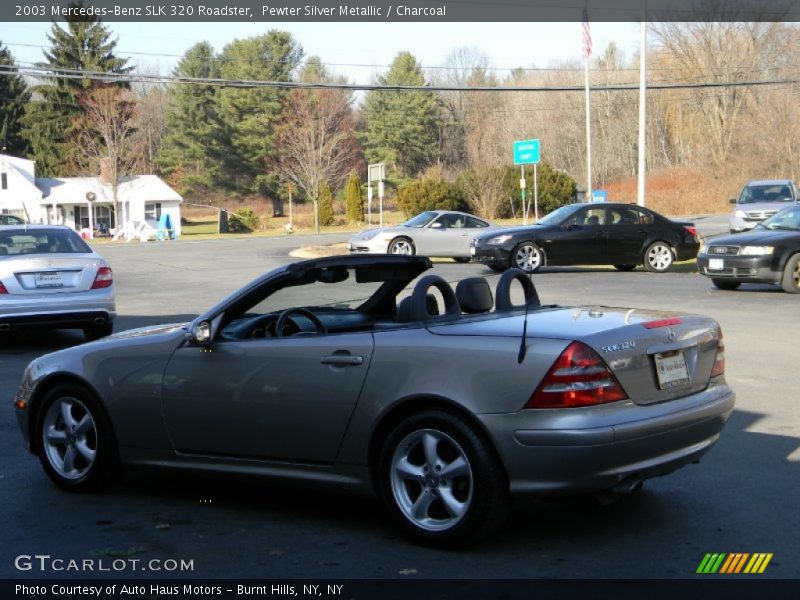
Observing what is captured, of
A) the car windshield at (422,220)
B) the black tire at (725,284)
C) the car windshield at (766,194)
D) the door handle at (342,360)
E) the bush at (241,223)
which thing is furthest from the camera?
the bush at (241,223)

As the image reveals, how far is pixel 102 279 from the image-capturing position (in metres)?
13.4

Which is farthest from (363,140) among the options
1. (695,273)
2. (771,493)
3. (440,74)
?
(771,493)

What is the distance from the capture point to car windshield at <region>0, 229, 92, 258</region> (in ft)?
43.4

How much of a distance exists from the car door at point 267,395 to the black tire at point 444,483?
1.17 feet

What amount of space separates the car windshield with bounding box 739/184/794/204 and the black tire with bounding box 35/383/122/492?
3103 cm

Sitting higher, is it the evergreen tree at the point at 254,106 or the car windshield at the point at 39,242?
the evergreen tree at the point at 254,106

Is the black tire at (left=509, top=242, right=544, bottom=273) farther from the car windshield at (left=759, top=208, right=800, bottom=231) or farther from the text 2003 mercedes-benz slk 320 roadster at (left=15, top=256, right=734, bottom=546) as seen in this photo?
the text 2003 mercedes-benz slk 320 roadster at (left=15, top=256, right=734, bottom=546)

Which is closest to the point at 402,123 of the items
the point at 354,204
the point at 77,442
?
the point at 354,204

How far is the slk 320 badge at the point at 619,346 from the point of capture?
500cm

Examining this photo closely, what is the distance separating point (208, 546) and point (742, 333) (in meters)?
10.1

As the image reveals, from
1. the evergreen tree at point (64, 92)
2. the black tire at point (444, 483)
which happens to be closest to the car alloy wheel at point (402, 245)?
the black tire at point (444, 483)

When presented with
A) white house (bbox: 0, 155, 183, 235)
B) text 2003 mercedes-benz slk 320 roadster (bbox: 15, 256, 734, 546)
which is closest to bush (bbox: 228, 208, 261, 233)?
white house (bbox: 0, 155, 183, 235)

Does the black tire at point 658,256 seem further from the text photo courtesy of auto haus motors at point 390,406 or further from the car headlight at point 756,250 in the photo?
the text photo courtesy of auto haus motors at point 390,406

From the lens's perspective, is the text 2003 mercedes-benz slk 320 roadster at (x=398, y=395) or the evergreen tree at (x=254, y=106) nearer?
the text 2003 mercedes-benz slk 320 roadster at (x=398, y=395)
